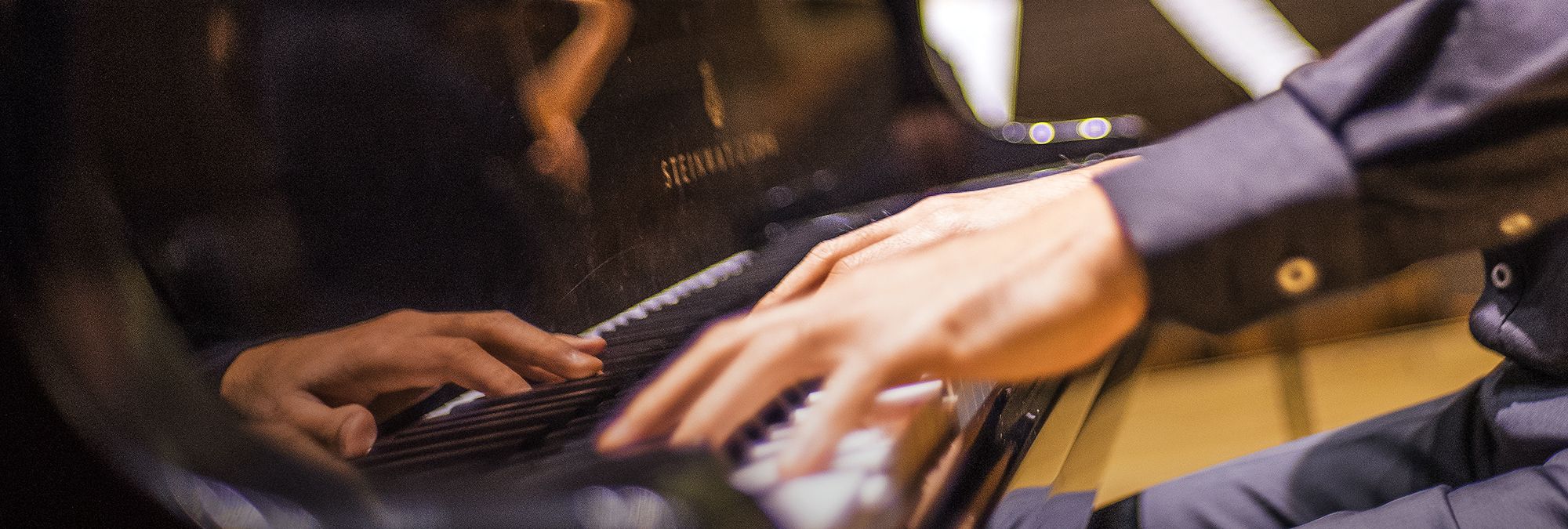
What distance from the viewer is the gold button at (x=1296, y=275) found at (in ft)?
1.17

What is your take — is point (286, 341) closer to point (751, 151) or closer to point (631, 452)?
point (631, 452)

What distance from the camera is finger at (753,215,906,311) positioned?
44 centimetres

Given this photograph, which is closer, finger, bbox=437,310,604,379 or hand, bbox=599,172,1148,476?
hand, bbox=599,172,1148,476

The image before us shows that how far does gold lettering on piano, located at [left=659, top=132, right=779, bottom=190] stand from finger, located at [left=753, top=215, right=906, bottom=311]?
0.25 meters

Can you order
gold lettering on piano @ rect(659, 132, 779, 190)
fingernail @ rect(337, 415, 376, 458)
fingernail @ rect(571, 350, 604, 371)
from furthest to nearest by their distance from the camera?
gold lettering on piano @ rect(659, 132, 779, 190)
fingernail @ rect(571, 350, 604, 371)
fingernail @ rect(337, 415, 376, 458)

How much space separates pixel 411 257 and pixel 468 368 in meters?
0.07

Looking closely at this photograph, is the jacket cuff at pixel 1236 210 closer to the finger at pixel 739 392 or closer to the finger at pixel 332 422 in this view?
the finger at pixel 739 392

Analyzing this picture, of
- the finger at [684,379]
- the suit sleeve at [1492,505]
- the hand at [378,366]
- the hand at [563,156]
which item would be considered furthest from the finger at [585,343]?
the suit sleeve at [1492,505]

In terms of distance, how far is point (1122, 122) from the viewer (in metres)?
1.41

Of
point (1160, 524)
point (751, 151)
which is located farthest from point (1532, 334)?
point (751, 151)

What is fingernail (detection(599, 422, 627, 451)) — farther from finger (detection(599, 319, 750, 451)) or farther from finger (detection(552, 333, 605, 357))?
finger (detection(552, 333, 605, 357))

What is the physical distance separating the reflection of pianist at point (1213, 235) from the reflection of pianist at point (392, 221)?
5.7 inches

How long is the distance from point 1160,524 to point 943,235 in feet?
1.17

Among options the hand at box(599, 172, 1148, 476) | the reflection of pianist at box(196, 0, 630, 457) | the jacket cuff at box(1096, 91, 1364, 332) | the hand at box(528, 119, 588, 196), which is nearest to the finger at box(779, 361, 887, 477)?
the hand at box(599, 172, 1148, 476)
